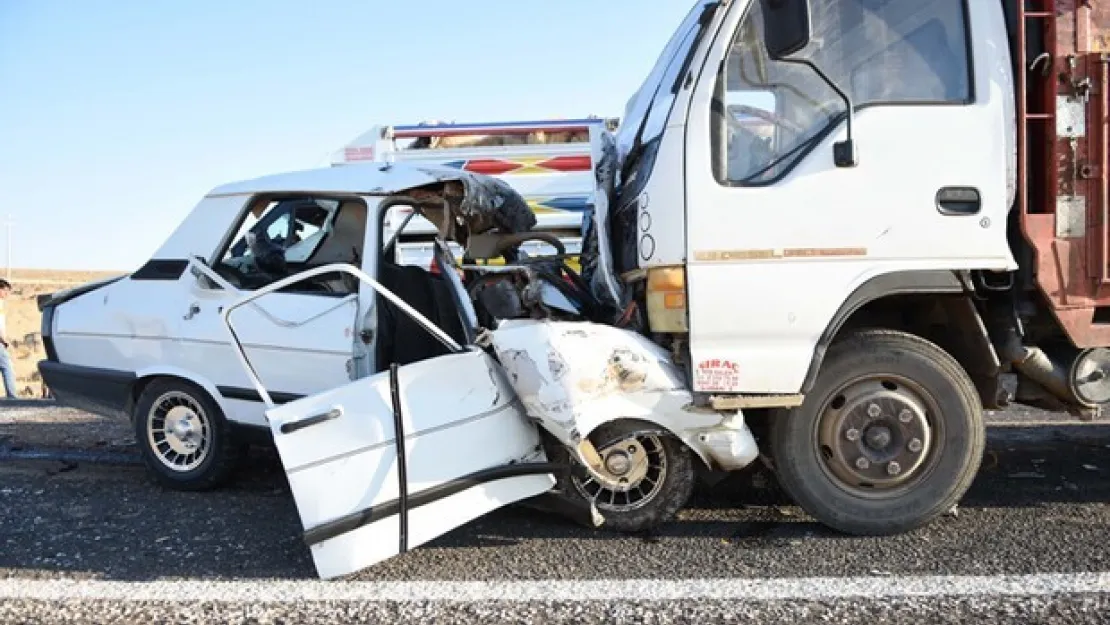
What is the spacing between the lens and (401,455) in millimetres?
3340

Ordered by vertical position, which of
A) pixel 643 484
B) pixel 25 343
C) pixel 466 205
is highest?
pixel 466 205

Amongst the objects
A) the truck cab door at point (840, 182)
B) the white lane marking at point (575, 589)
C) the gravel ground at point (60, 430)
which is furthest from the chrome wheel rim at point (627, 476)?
the gravel ground at point (60, 430)

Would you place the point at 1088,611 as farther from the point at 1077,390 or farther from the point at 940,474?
the point at 1077,390

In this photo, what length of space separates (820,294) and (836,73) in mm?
979

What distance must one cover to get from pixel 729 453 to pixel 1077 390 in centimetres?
166

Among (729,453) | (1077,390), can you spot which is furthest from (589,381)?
(1077,390)

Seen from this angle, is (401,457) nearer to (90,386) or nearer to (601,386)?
(601,386)

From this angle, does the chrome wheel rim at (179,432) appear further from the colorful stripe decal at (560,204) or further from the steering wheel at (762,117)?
the colorful stripe decal at (560,204)

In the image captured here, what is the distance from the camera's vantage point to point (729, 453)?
3.60m

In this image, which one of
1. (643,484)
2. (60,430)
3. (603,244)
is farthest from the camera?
(60,430)

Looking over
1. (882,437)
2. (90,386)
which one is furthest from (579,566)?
(90,386)

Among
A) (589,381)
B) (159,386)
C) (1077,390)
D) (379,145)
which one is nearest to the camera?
(589,381)

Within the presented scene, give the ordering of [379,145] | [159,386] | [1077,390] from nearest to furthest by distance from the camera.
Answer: [1077,390], [159,386], [379,145]

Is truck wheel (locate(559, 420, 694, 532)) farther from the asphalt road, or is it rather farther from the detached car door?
the detached car door
